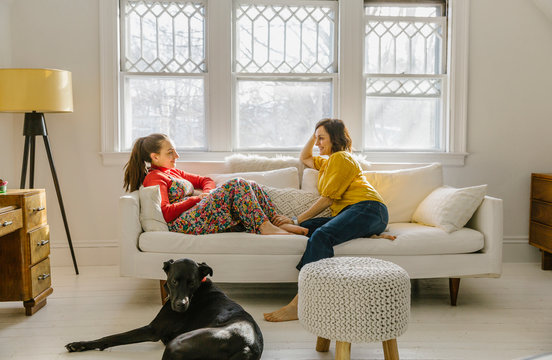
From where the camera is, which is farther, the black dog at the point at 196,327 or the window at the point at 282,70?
the window at the point at 282,70

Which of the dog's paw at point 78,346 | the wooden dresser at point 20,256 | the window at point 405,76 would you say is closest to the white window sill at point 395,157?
the window at point 405,76

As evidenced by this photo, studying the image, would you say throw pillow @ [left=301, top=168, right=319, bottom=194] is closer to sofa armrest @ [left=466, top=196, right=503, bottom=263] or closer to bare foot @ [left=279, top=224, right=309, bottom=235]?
bare foot @ [left=279, top=224, right=309, bottom=235]

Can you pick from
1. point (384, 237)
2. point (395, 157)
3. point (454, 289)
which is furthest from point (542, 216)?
point (384, 237)

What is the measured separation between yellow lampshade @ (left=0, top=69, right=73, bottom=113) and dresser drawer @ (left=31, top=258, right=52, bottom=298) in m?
1.03

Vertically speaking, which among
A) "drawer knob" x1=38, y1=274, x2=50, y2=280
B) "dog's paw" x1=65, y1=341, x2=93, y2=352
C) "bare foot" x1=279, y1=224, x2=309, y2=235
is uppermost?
"bare foot" x1=279, y1=224, x2=309, y2=235

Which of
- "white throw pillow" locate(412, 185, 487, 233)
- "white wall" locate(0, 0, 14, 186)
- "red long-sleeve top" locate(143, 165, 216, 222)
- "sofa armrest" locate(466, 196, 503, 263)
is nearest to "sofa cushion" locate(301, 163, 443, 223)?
"white throw pillow" locate(412, 185, 487, 233)

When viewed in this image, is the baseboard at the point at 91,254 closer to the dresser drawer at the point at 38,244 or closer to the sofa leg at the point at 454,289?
the dresser drawer at the point at 38,244

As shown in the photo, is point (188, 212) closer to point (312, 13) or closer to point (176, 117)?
point (176, 117)

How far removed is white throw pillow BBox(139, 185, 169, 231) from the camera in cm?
319

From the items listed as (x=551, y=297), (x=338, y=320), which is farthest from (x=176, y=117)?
(x=551, y=297)

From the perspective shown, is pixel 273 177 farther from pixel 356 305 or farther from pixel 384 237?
pixel 356 305

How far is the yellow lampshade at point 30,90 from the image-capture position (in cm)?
344

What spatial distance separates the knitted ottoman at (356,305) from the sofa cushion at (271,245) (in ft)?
2.73

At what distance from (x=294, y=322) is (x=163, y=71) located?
2.34 metres
